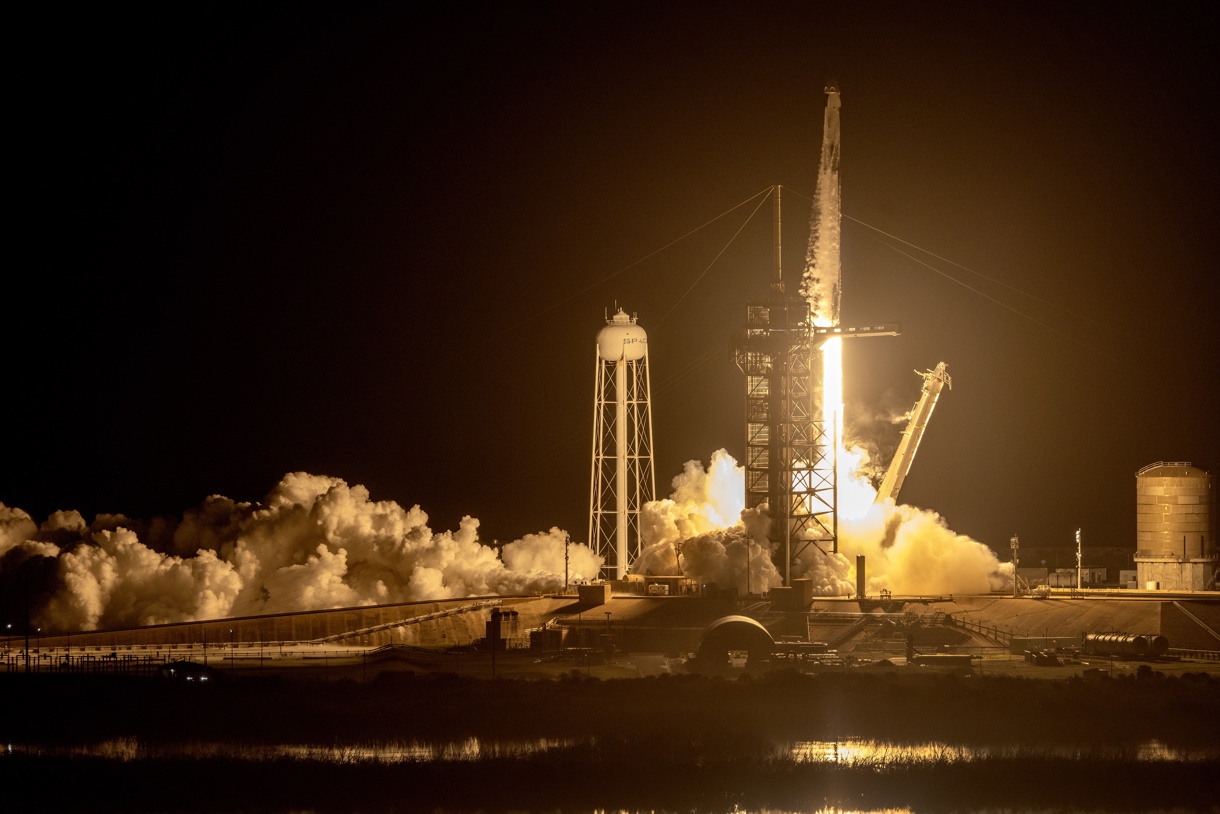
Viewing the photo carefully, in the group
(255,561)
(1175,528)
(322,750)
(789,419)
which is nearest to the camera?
(322,750)

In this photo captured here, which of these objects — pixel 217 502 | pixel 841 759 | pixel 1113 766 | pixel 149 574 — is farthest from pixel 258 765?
pixel 217 502

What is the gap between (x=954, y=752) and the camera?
5991 cm

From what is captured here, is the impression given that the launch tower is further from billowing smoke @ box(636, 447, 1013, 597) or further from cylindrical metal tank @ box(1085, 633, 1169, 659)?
cylindrical metal tank @ box(1085, 633, 1169, 659)

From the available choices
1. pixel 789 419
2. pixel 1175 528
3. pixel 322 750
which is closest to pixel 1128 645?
pixel 789 419

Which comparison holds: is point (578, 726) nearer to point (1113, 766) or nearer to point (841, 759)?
point (841, 759)

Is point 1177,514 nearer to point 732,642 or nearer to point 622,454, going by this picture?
point 622,454

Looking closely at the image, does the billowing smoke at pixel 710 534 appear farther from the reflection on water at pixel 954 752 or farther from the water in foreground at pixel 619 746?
the reflection on water at pixel 954 752

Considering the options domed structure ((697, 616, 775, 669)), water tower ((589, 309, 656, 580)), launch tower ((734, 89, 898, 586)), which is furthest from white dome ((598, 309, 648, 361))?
domed structure ((697, 616, 775, 669))

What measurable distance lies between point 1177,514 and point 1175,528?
26.8 inches

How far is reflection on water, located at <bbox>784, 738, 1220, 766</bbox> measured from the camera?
193ft

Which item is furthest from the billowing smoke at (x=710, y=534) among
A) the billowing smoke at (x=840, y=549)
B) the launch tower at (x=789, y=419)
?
the launch tower at (x=789, y=419)

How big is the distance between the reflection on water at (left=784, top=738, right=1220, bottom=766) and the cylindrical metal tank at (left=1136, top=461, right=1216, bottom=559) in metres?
32.6

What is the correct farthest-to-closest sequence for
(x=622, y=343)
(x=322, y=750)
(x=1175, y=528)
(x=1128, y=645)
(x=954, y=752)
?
(x=1175, y=528) → (x=622, y=343) → (x=1128, y=645) → (x=322, y=750) → (x=954, y=752)

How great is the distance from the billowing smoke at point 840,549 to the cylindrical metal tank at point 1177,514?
7.90 meters
